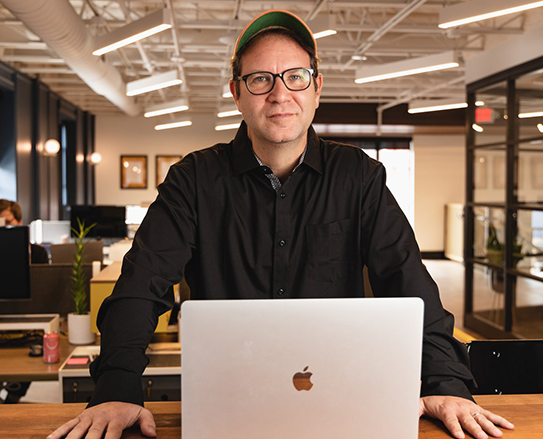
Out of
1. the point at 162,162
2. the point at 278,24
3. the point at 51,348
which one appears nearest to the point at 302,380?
the point at 278,24

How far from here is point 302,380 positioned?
0.90 m

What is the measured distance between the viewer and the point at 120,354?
1.15 m

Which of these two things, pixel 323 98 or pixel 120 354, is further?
pixel 323 98

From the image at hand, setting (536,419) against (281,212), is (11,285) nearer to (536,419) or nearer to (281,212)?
(281,212)

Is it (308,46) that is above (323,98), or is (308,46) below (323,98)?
below

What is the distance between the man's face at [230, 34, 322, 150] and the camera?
1.40 metres

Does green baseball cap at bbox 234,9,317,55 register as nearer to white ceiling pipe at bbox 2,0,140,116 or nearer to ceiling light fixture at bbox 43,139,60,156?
white ceiling pipe at bbox 2,0,140,116

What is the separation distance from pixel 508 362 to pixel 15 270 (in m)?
2.64

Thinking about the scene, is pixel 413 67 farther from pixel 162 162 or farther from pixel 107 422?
pixel 162 162

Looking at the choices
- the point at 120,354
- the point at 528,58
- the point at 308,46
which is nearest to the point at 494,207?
the point at 528,58

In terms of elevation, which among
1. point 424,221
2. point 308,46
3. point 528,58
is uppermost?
point 528,58

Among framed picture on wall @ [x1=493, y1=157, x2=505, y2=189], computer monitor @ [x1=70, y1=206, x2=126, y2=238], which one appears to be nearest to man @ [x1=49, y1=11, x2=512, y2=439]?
framed picture on wall @ [x1=493, y1=157, x2=505, y2=189]

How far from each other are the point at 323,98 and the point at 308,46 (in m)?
11.3

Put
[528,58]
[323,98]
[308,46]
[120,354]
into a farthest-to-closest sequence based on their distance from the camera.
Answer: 1. [323,98]
2. [528,58]
3. [308,46]
4. [120,354]
